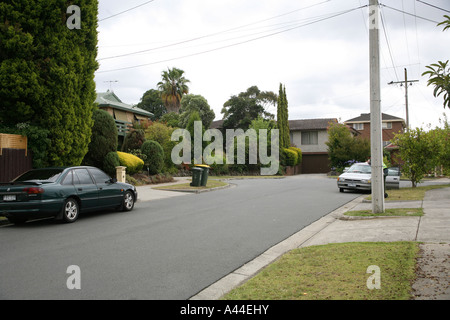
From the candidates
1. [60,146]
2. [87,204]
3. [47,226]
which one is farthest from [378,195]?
[60,146]

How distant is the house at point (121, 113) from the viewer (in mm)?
29750

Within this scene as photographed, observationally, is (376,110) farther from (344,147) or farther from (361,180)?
(344,147)

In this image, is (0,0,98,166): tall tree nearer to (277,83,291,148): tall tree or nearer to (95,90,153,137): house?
(95,90,153,137): house

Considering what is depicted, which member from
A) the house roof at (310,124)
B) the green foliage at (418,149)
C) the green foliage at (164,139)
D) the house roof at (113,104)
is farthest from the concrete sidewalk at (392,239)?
the house roof at (310,124)

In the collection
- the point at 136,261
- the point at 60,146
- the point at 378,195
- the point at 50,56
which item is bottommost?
the point at 136,261

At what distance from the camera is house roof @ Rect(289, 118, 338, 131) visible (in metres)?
50.9

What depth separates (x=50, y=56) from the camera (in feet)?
44.8

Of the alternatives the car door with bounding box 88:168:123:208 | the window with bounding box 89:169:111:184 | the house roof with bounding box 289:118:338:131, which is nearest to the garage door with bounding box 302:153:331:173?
the house roof with bounding box 289:118:338:131

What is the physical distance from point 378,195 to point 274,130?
108 ft

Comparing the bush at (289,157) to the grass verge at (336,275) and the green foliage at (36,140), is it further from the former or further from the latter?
the grass verge at (336,275)

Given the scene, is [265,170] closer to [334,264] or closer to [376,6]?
[376,6]

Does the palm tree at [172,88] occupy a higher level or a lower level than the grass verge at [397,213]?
higher

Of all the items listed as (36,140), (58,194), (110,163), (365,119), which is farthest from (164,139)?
(365,119)

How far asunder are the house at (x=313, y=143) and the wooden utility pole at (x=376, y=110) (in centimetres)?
4124
